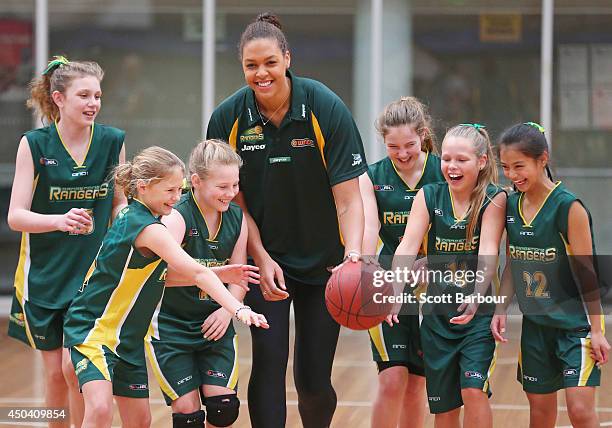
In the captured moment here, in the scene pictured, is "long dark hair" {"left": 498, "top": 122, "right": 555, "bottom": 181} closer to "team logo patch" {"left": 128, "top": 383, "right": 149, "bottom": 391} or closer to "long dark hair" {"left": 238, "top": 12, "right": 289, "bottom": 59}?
"long dark hair" {"left": 238, "top": 12, "right": 289, "bottom": 59}

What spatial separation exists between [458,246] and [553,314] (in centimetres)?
50

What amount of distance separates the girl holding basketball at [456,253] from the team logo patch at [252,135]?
762mm

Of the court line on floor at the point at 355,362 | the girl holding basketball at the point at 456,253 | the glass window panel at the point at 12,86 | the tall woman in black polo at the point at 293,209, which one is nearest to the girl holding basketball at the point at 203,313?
the tall woman in black polo at the point at 293,209

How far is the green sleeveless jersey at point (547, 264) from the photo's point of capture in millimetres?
4336

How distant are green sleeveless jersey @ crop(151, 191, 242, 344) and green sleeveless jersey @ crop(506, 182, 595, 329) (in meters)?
1.22

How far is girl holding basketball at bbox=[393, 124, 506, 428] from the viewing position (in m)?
4.39

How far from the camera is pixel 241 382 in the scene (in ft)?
22.1

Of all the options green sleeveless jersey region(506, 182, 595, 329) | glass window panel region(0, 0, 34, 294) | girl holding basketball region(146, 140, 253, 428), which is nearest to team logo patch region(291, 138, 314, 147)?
girl holding basketball region(146, 140, 253, 428)

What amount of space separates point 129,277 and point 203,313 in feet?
1.45

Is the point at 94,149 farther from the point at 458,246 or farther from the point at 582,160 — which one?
the point at 582,160

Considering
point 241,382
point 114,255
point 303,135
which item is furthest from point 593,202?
point 114,255

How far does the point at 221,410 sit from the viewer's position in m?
4.20

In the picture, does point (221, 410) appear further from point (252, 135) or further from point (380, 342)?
point (252, 135)

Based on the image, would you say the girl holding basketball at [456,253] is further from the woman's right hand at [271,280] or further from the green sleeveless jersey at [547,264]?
the woman's right hand at [271,280]
